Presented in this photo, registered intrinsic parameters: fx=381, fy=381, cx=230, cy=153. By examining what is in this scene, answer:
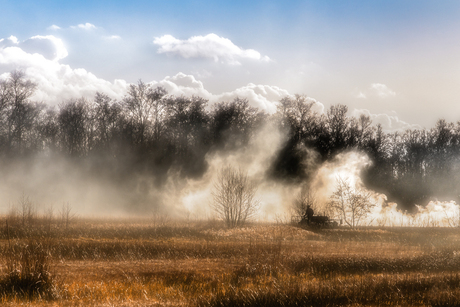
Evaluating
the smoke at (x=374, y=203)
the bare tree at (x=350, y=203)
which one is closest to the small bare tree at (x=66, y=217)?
the bare tree at (x=350, y=203)

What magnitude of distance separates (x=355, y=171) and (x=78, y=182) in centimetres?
3927

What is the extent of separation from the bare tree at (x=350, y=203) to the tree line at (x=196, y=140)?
7738mm

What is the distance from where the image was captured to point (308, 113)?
53.8m

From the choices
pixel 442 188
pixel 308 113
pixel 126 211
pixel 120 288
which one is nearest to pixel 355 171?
pixel 308 113

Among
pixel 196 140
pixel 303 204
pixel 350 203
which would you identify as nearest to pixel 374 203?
pixel 350 203

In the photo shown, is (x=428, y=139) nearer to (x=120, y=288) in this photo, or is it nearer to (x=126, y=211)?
(x=126, y=211)

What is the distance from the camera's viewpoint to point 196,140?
55281 millimetres

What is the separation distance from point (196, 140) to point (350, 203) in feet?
78.2

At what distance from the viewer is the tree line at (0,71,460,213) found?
171 feet

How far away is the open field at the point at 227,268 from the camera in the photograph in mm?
12844

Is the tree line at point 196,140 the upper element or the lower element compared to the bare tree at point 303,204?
upper

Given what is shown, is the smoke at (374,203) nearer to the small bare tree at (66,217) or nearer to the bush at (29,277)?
the small bare tree at (66,217)

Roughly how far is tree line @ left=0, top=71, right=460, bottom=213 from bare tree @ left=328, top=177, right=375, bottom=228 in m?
7.74

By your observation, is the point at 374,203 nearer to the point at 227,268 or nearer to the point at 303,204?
the point at 303,204
